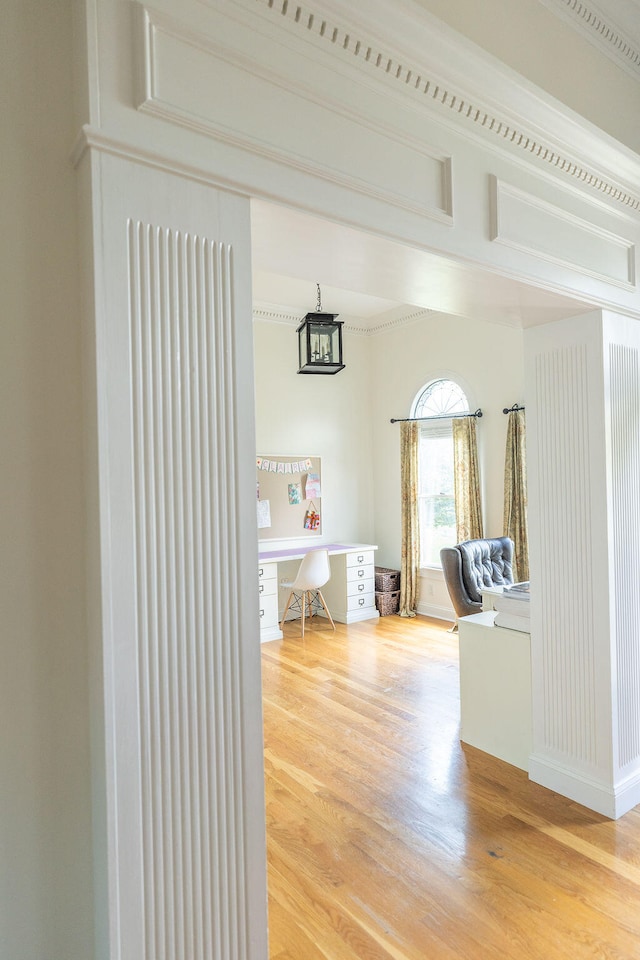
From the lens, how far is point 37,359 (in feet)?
3.97

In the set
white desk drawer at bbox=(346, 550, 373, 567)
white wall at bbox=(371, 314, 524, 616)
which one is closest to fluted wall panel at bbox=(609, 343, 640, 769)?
white wall at bbox=(371, 314, 524, 616)

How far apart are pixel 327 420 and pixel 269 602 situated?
216 centimetres

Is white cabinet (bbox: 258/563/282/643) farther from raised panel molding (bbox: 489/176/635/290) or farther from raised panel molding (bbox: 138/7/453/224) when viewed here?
raised panel molding (bbox: 138/7/453/224)

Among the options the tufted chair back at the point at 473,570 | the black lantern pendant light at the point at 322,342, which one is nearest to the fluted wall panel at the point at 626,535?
the tufted chair back at the point at 473,570

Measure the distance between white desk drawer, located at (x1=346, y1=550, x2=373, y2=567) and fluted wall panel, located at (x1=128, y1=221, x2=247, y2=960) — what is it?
4.68 m

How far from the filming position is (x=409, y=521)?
6152 millimetres

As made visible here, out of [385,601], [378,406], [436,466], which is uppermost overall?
[378,406]

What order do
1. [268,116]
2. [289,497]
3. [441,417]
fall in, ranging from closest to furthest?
[268,116], [441,417], [289,497]

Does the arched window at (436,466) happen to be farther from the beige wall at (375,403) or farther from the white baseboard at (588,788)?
the white baseboard at (588,788)

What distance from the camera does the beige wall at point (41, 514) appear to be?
116 cm

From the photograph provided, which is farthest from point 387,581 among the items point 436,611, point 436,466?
point 436,466

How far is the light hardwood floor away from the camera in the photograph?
1822 mm

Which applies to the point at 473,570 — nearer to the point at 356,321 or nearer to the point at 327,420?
the point at 327,420

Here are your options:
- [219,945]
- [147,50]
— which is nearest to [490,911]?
[219,945]
